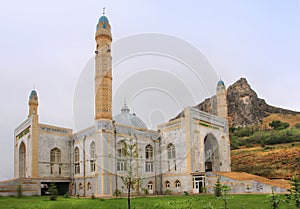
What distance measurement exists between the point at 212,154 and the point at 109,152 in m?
13.3

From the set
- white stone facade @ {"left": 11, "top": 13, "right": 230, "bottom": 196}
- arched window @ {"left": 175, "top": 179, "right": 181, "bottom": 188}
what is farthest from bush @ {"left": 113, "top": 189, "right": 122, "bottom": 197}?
arched window @ {"left": 175, "top": 179, "right": 181, "bottom": 188}

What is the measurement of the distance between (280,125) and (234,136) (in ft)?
31.1

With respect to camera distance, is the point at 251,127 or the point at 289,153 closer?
the point at 289,153

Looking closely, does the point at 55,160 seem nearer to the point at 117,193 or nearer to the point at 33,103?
the point at 33,103

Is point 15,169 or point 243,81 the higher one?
point 243,81

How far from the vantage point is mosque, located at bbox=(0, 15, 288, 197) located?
2758 centimetres

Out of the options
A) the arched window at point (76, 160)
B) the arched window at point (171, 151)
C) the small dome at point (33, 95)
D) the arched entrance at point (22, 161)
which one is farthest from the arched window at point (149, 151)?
the small dome at point (33, 95)

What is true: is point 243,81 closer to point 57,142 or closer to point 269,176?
point 269,176

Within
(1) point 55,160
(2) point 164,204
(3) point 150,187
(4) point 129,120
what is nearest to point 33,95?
(1) point 55,160

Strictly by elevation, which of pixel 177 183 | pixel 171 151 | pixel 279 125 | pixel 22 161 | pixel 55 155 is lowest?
pixel 177 183

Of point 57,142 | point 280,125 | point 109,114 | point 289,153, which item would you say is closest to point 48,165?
point 57,142

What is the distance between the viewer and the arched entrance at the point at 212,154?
3441 cm

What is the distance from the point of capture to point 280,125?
61375mm

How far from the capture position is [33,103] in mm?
36094
